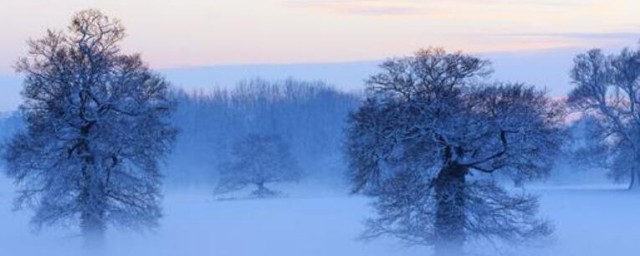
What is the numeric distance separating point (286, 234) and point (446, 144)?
10922 millimetres

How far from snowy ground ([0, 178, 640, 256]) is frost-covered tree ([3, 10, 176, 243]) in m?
1.48

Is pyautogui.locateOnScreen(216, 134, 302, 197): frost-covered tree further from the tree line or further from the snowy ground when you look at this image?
the tree line

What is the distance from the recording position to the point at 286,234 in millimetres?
33188

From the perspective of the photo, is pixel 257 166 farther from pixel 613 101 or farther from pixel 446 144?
pixel 446 144

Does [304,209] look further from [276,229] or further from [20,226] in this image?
[20,226]

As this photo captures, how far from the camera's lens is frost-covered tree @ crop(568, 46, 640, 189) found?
55.1 metres

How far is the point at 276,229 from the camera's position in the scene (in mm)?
35250

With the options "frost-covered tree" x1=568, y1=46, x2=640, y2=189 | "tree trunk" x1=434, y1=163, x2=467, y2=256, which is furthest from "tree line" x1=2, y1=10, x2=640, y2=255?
"frost-covered tree" x1=568, y1=46, x2=640, y2=189

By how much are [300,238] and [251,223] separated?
22.1 ft

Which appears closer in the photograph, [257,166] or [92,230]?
[92,230]

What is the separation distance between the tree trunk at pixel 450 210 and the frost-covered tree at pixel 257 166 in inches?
1646

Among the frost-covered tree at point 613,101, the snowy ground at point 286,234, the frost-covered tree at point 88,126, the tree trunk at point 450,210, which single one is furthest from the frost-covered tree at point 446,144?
the frost-covered tree at point 613,101

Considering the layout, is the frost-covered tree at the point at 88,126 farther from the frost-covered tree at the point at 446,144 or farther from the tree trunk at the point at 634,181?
the tree trunk at the point at 634,181

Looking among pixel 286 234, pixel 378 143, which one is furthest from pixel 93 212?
pixel 378 143
